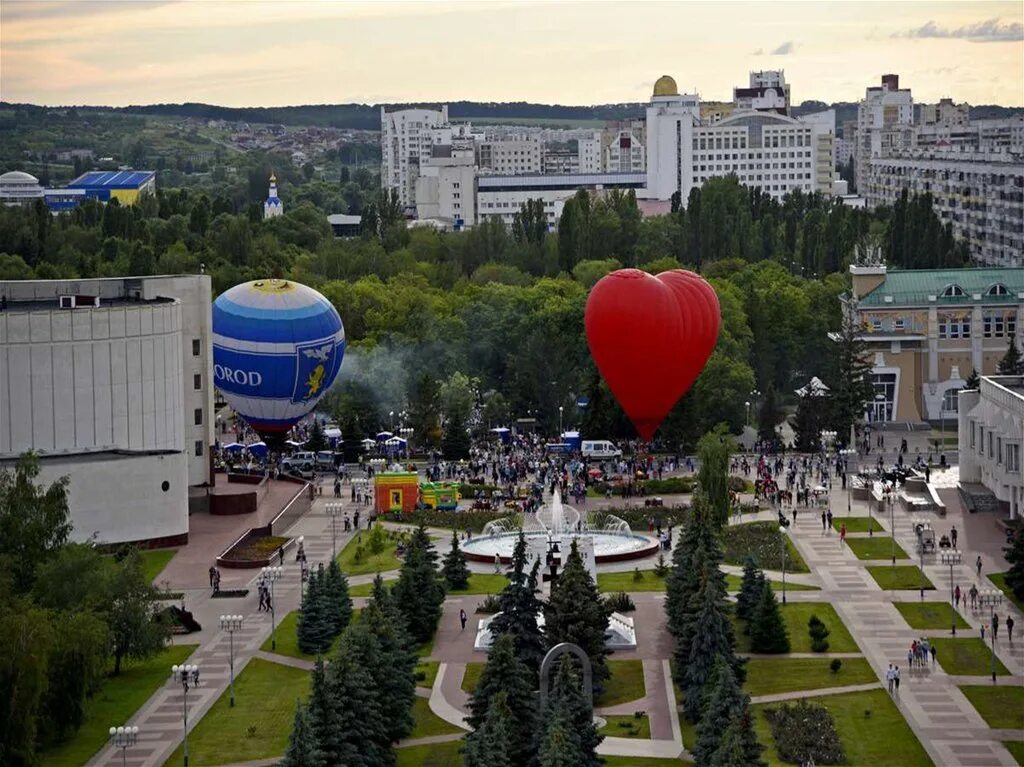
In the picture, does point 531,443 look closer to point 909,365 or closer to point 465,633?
point 909,365

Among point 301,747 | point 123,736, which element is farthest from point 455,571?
point 301,747

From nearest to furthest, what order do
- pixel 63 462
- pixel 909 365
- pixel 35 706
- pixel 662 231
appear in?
pixel 35 706
pixel 63 462
pixel 909 365
pixel 662 231

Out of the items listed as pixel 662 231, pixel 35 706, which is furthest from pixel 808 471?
pixel 662 231

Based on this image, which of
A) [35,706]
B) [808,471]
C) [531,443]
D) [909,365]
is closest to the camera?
[35,706]

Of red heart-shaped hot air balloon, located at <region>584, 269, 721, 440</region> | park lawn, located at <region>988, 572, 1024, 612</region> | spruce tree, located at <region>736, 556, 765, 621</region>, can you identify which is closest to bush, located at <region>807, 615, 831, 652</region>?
spruce tree, located at <region>736, 556, 765, 621</region>

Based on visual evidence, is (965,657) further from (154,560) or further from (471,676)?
(154,560)

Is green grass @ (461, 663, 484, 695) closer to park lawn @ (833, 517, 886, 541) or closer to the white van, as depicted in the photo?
park lawn @ (833, 517, 886, 541)

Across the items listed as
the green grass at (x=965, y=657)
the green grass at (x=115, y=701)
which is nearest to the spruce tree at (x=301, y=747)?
the green grass at (x=115, y=701)
